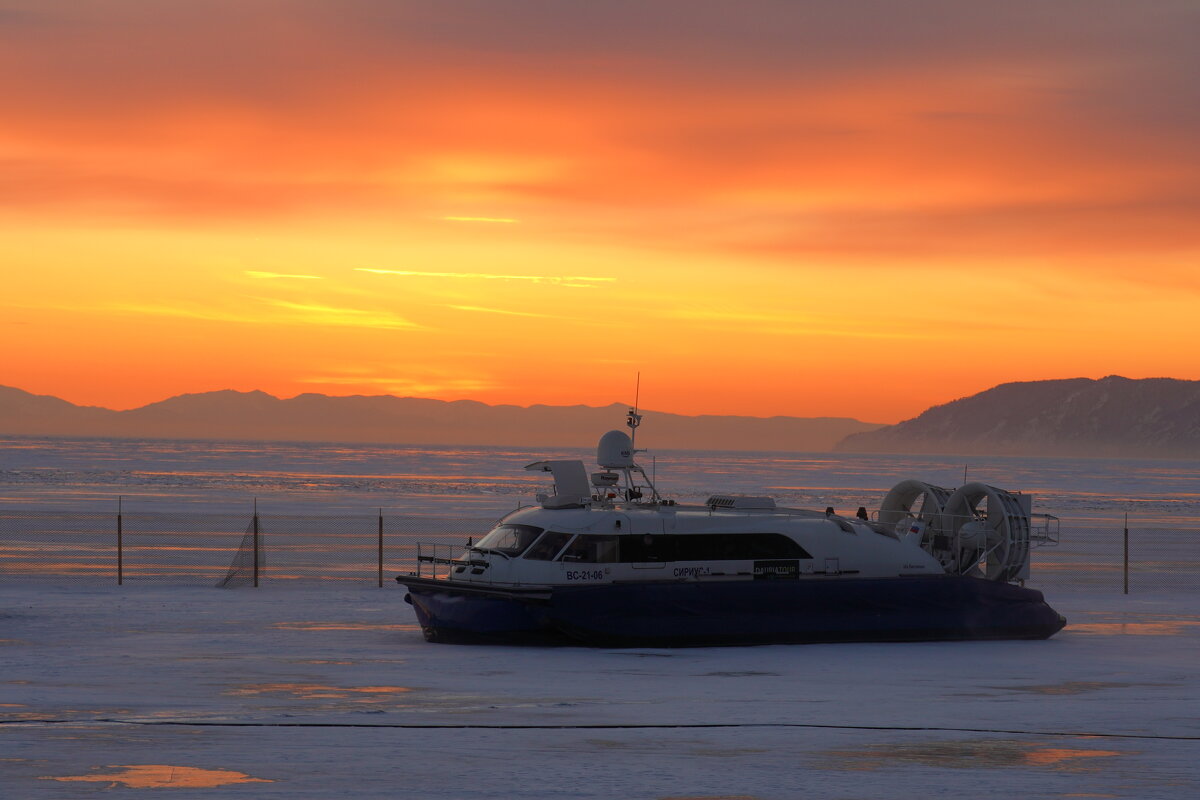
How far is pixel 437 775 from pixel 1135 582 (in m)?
22.6

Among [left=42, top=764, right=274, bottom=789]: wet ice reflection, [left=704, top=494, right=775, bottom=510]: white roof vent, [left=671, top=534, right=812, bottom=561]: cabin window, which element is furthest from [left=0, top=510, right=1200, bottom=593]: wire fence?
[left=42, top=764, right=274, bottom=789]: wet ice reflection

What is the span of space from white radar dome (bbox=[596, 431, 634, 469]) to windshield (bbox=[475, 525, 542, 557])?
2036 mm

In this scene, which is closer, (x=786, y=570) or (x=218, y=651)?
(x=218, y=651)

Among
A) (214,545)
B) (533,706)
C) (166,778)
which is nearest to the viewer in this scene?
(166,778)

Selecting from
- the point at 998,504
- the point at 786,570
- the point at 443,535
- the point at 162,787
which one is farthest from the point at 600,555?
the point at 443,535

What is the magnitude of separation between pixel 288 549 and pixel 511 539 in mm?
16231

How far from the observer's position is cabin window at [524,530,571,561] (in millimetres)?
18891

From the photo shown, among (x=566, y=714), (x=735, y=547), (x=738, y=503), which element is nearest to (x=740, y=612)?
(x=735, y=547)

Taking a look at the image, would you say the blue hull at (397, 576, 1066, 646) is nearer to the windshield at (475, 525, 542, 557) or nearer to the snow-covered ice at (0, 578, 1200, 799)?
the snow-covered ice at (0, 578, 1200, 799)

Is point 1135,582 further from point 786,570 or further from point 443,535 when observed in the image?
point 443,535

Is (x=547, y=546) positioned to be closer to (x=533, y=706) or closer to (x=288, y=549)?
(x=533, y=706)

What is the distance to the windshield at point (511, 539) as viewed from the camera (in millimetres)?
19188

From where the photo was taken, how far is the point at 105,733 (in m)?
12.1

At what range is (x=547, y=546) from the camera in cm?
1897
